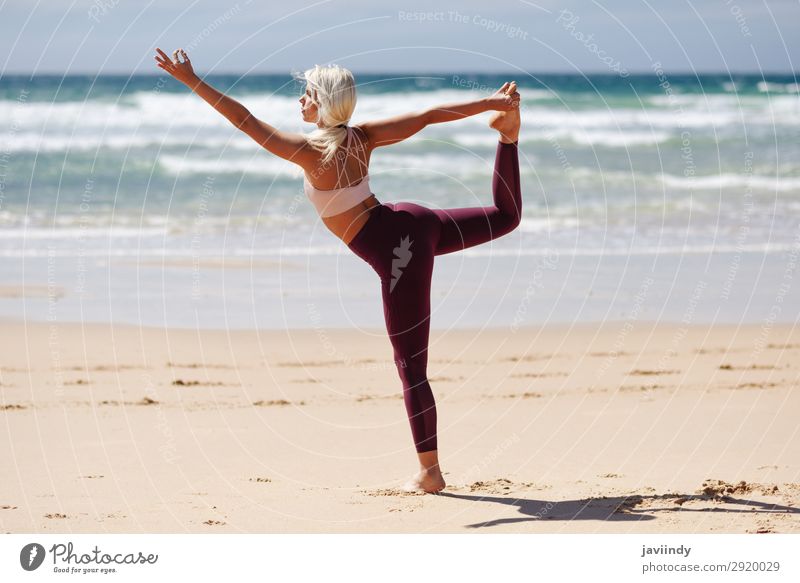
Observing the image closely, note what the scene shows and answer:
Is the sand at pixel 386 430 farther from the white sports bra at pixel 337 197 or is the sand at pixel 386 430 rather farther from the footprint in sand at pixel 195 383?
the white sports bra at pixel 337 197

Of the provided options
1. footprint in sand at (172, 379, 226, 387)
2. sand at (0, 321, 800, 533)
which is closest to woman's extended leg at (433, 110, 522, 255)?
sand at (0, 321, 800, 533)

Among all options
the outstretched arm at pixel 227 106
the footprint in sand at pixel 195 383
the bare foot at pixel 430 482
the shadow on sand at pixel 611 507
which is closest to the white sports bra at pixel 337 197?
the outstretched arm at pixel 227 106

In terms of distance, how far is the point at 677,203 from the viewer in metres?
19.8

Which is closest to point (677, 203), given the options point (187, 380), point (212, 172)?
point (212, 172)

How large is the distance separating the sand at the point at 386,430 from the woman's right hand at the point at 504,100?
2.35 metres

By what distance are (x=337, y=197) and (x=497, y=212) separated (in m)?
1.07

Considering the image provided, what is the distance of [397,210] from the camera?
231 inches

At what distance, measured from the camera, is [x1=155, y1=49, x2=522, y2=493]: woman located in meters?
5.61

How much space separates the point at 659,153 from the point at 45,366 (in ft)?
71.1

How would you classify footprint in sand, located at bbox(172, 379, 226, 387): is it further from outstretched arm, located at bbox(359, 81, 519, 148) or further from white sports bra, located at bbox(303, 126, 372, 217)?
outstretched arm, located at bbox(359, 81, 519, 148)

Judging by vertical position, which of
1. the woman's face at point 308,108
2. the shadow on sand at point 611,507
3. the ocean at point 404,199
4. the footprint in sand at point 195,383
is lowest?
the shadow on sand at point 611,507

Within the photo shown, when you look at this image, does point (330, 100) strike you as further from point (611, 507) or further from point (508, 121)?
point (611, 507)

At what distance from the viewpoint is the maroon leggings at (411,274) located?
19.0 ft

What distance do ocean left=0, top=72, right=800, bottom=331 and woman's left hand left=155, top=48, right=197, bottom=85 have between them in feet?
17.9
